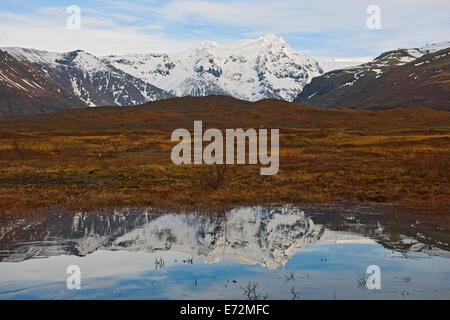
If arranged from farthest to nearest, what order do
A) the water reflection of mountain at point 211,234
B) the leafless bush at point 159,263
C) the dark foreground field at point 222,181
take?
the dark foreground field at point 222,181
the water reflection of mountain at point 211,234
the leafless bush at point 159,263

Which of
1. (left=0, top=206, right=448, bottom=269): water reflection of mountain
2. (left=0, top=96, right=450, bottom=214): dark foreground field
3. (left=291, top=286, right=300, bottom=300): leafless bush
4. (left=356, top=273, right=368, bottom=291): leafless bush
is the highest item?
(left=0, top=96, right=450, bottom=214): dark foreground field

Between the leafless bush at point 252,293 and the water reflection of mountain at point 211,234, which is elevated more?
the water reflection of mountain at point 211,234

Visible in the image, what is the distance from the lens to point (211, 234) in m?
19.9

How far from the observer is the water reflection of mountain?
682 inches

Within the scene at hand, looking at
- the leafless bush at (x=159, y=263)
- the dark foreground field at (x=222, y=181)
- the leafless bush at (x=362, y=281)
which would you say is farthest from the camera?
the dark foreground field at (x=222, y=181)

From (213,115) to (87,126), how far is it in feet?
137

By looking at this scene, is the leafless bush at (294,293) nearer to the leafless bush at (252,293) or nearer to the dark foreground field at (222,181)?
the leafless bush at (252,293)

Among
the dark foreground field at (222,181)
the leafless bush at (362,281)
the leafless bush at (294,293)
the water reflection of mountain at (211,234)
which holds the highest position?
the dark foreground field at (222,181)

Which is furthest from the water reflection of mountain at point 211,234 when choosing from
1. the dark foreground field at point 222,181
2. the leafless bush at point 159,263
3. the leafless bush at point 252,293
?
the dark foreground field at point 222,181

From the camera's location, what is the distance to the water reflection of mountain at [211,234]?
17.3 m

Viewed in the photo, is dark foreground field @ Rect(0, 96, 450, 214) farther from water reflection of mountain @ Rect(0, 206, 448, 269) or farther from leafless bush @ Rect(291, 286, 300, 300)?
leafless bush @ Rect(291, 286, 300, 300)

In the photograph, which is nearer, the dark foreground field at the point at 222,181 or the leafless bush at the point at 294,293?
the leafless bush at the point at 294,293

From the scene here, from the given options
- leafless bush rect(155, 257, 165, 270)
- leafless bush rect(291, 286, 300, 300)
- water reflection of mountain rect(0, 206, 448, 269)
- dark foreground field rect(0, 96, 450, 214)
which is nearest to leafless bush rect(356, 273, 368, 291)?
leafless bush rect(291, 286, 300, 300)
